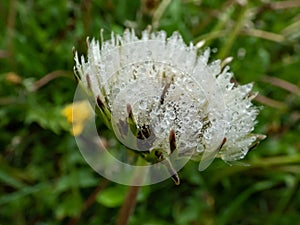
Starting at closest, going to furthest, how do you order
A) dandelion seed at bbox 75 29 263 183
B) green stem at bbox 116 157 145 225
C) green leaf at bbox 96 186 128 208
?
dandelion seed at bbox 75 29 263 183, green stem at bbox 116 157 145 225, green leaf at bbox 96 186 128 208

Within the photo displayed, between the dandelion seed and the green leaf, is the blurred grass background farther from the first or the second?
the dandelion seed

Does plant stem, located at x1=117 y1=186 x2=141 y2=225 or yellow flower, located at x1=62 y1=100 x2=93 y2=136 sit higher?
yellow flower, located at x1=62 y1=100 x2=93 y2=136

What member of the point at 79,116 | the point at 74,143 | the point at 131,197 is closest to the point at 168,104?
the point at 131,197

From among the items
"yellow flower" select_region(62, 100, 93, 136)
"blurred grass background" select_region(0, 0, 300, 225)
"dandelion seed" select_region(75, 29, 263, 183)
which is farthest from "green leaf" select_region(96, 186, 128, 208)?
"dandelion seed" select_region(75, 29, 263, 183)

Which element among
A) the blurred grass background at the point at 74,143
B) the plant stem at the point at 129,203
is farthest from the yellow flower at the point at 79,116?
the plant stem at the point at 129,203

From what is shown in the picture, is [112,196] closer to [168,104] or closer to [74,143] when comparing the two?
[74,143]

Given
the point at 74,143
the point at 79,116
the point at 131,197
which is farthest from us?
the point at 74,143

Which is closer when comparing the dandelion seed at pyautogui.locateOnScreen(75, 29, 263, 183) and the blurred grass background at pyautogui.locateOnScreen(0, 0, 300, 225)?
the dandelion seed at pyautogui.locateOnScreen(75, 29, 263, 183)

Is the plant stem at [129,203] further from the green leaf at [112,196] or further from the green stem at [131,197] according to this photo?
the green leaf at [112,196]

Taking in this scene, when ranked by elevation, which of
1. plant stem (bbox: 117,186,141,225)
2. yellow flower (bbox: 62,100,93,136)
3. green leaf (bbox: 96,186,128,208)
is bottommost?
plant stem (bbox: 117,186,141,225)

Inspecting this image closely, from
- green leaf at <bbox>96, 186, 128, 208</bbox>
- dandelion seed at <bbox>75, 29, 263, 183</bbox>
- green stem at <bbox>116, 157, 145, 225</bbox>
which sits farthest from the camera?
green leaf at <bbox>96, 186, 128, 208</bbox>
